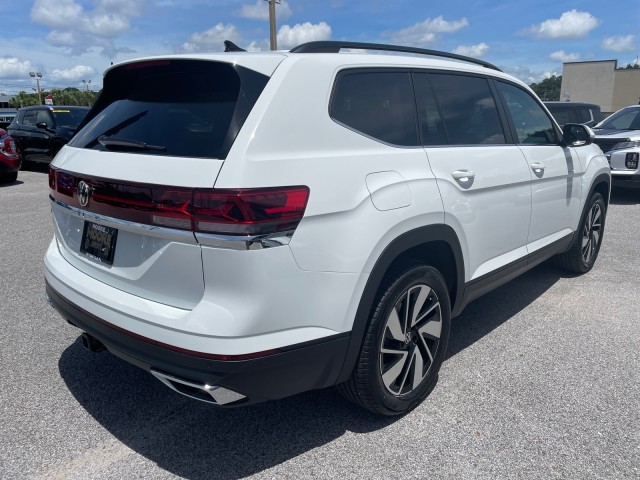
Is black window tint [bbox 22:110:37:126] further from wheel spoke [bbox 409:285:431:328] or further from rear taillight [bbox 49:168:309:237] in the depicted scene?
wheel spoke [bbox 409:285:431:328]

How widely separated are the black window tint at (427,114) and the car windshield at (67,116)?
1240cm

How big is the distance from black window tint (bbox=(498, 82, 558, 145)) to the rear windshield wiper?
2621 millimetres

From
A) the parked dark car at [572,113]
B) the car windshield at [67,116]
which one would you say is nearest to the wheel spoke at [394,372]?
the parked dark car at [572,113]

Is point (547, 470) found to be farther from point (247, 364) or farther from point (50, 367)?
point (50, 367)

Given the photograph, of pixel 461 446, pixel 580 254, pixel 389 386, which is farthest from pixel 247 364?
pixel 580 254

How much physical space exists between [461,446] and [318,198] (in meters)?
1.44

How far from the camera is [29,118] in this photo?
46.1 ft

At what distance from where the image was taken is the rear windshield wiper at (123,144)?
2.41 meters

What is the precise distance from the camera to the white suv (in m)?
2.14

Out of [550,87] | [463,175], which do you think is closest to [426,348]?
[463,175]

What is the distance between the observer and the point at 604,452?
2.62 metres

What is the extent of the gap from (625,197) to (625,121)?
152 centimetres

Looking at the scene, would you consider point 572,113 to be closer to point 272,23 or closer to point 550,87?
point 272,23

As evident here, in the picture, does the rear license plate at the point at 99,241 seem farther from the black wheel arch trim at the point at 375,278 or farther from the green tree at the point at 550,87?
the green tree at the point at 550,87
